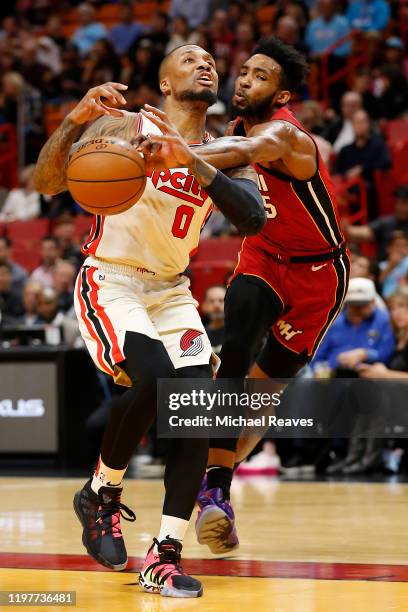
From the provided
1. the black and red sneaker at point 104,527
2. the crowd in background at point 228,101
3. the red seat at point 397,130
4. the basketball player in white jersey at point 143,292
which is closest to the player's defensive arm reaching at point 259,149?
the basketball player in white jersey at point 143,292

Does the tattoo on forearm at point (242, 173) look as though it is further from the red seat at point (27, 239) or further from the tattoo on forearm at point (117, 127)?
the red seat at point (27, 239)

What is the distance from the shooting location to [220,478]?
6062 millimetres

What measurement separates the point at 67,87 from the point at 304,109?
542 centimetres

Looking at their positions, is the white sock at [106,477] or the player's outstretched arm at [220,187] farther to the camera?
the white sock at [106,477]

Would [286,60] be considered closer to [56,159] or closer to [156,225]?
[156,225]

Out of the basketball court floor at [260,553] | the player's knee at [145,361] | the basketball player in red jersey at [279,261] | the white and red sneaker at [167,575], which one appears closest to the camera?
the basketball court floor at [260,553]

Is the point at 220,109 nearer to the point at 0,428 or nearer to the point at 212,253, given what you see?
the point at 212,253

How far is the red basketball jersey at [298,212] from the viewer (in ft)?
20.1

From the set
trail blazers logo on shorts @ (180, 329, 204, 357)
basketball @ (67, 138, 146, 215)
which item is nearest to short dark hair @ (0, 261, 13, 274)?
trail blazers logo on shorts @ (180, 329, 204, 357)

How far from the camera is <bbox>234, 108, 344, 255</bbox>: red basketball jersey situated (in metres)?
6.12

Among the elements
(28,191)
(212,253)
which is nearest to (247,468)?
(212,253)

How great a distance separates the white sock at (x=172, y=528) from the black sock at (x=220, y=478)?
3.72 ft

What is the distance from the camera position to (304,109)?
14.8 metres

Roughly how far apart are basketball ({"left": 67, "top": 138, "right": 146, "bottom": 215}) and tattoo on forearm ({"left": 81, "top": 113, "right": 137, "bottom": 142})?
1.19 feet
